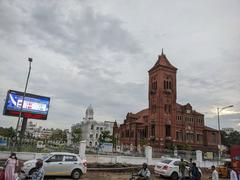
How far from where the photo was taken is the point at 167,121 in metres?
62.1

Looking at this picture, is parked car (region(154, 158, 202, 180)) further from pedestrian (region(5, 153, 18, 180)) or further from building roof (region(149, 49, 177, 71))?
building roof (region(149, 49, 177, 71))

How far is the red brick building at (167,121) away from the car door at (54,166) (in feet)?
153

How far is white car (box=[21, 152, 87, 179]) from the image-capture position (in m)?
14.0

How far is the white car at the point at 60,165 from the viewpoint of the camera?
14.0m

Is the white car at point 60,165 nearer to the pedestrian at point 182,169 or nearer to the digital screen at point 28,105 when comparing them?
the pedestrian at point 182,169

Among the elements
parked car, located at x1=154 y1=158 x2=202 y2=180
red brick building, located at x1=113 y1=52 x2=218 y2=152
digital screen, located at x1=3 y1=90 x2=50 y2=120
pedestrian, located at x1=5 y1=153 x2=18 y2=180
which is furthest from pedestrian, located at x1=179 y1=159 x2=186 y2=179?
red brick building, located at x1=113 y1=52 x2=218 y2=152

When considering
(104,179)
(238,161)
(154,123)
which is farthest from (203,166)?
(154,123)

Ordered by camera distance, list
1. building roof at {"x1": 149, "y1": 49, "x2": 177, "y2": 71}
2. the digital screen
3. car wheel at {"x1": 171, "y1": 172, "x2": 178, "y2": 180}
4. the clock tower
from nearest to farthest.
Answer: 1. car wheel at {"x1": 171, "y1": 172, "x2": 178, "y2": 180}
2. the digital screen
3. the clock tower
4. building roof at {"x1": 149, "y1": 49, "x2": 177, "y2": 71}

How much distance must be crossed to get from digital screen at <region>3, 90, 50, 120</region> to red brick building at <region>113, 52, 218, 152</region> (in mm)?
34891

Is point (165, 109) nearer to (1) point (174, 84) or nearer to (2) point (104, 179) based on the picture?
(1) point (174, 84)

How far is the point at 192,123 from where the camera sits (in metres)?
67.2

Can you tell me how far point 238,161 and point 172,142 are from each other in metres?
40.1

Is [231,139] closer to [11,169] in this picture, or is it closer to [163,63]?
[163,63]

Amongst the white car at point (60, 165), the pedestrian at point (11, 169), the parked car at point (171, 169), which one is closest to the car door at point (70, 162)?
the white car at point (60, 165)
